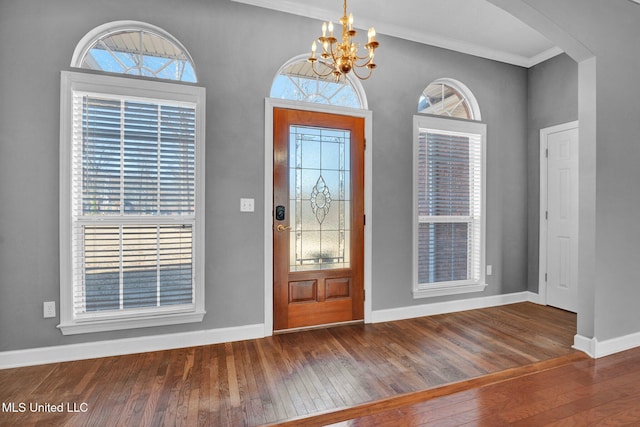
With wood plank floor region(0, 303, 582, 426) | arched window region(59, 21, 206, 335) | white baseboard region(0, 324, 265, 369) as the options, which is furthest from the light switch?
wood plank floor region(0, 303, 582, 426)

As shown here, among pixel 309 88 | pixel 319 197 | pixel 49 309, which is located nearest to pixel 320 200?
pixel 319 197

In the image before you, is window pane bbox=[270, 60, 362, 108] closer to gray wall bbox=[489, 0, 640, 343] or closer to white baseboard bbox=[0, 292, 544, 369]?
gray wall bbox=[489, 0, 640, 343]

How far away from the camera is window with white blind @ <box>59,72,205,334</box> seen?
2488mm

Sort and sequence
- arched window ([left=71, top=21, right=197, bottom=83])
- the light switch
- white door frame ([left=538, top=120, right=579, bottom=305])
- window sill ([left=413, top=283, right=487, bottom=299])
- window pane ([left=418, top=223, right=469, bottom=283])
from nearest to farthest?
arched window ([left=71, top=21, right=197, bottom=83]) → the light switch → window sill ([left=413, top=283, right=487, bottom=299]) → window pane ([left=418, top=223, right=469, bottom=283]) → white door frame ([left=538, top=120, right=579, bottom=305])

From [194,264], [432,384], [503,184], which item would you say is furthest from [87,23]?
[503,184]

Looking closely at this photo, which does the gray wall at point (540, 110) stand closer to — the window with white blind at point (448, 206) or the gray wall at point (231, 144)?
the gray wall at point (231, 144)

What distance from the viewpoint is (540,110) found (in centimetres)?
402

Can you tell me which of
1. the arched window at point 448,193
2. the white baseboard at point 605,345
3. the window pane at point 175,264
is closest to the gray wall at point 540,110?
the arched window at point 448,193

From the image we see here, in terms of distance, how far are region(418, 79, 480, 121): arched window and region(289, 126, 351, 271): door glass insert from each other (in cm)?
116

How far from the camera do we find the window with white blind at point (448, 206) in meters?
3.59

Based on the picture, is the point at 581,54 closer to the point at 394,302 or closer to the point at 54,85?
the point at 394,302

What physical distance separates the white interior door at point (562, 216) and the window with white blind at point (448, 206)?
851 mm

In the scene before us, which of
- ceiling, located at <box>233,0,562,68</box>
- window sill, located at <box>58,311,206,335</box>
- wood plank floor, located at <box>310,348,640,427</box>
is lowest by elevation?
wood plank floor, located at <box>310,348,640,427</box>

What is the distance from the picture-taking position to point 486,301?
3.88m
